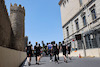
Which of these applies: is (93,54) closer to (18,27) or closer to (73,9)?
(73,9)

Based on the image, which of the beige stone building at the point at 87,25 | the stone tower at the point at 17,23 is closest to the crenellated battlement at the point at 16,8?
the stone tower at the point at 17,23

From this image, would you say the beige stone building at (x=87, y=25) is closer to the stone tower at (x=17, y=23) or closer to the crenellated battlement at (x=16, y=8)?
the stone tower at (x=17, y=23)

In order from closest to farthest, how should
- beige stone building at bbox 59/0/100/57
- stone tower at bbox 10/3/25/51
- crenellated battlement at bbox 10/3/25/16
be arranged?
beige stone building at bbox 59/0/100/57
stone tower at bbox 10/3/25/51
crenellated battlement at bbox 10/3/25/16

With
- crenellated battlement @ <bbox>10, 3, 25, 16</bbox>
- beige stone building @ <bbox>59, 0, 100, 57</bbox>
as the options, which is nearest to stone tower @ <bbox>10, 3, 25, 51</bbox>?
crenellated battlement @ <bbox>10, 3, 25, 16</bbox>

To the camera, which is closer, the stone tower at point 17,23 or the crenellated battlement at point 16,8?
the stone tower at point 17,23

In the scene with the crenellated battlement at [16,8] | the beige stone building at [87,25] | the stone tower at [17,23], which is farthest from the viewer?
the crenellated battlement at [16,8]

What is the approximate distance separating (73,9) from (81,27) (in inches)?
248

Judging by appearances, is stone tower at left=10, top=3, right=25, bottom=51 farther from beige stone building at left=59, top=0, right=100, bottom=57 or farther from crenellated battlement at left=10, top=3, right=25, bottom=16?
beige stone building at left=59, top=0, right=100, bottom=57

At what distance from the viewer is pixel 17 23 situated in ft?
93.5

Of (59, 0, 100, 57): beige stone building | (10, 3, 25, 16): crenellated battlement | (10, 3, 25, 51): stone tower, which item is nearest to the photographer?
(59, 0, 100, 57): beige stone building

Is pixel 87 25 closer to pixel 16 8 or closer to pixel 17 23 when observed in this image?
pixel 17 23

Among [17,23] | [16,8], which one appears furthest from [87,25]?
[16,8]

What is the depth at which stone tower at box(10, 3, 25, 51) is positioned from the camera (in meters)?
27.3

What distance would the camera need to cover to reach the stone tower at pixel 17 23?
89.5ft
